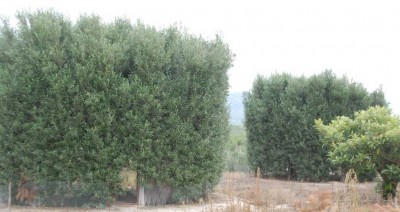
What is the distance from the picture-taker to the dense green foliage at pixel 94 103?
9.77 m

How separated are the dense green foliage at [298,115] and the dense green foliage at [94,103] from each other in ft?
20.9

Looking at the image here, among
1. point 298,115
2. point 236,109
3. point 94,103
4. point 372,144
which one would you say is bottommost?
point 372,144

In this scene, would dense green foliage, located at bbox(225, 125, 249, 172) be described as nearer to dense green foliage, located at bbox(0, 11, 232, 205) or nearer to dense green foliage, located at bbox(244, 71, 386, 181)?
dense green foliage, located at bbox(244, 71, 386, 181)

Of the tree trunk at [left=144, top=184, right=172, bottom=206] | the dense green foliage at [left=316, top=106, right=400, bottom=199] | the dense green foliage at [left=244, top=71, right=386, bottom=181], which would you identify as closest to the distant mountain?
the dense green foliage at [left=244, top=71, right=386, bottom=181]

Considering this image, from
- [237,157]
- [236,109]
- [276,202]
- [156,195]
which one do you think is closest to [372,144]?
[276,202]

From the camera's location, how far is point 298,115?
52.8 ft

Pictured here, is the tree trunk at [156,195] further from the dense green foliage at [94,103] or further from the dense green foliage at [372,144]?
the dense green foliage at [372,144]

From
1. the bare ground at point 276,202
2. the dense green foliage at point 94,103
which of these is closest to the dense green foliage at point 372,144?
the bare ground at point 276,202

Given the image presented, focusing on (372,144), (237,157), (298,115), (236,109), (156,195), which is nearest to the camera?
(372,144)

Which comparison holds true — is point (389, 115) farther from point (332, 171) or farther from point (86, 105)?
point (86, 105)

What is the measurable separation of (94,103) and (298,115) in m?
8.44

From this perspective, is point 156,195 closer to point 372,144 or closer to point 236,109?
point 372,144

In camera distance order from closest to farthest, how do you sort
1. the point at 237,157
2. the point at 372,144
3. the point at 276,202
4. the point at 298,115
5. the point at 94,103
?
1. the point at 276,202
2. the point at 94,103
3. the point at 372,144
4. the point at 298,115
5. the point at 237,157

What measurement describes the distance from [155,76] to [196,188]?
2.86 m
